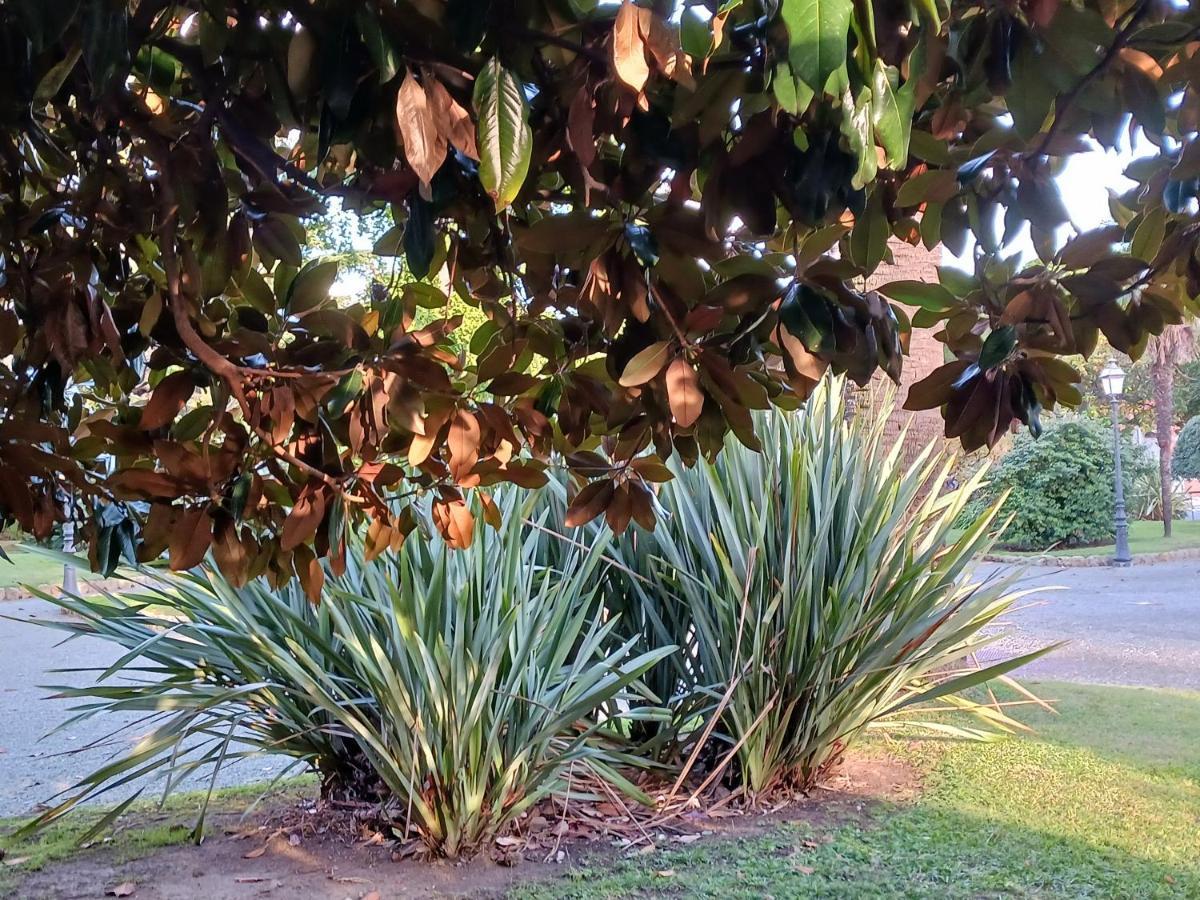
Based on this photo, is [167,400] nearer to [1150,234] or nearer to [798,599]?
[1150,234]

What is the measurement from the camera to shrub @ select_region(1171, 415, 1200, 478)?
21891mm

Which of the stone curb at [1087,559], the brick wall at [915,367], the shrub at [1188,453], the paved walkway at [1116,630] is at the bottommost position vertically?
A: the paved walkway at [1116,630]

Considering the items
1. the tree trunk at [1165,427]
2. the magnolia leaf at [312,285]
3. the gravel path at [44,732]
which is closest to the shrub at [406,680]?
the gravel path at [44,732]

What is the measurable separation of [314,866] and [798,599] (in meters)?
1.81

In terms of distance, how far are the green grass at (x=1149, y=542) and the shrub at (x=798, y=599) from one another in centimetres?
1085

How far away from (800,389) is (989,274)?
0.27 m

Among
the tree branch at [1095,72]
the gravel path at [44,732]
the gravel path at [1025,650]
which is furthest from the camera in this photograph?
the gravel path at [1025,650]

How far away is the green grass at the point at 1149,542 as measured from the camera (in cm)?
→ 1578

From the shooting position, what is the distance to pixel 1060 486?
16500 mm

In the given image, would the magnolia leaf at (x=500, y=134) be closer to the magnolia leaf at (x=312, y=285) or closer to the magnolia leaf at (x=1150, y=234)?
the magnolia leaf at (x=312, y=285)

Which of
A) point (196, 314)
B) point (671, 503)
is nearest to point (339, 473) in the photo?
point (196, 314)

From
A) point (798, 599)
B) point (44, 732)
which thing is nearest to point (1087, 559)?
point (798, 599)

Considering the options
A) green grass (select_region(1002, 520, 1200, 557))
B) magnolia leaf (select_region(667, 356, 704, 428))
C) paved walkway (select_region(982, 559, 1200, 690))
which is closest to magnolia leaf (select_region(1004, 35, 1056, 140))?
magnolia leaf (select_region(667, 356, 704, 428))

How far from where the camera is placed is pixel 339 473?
1440 mm
